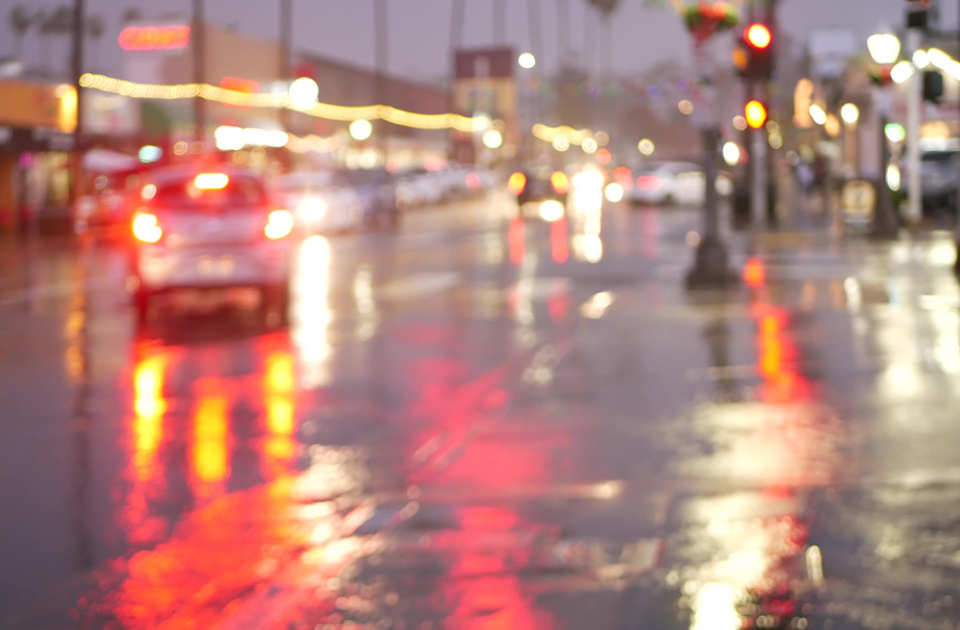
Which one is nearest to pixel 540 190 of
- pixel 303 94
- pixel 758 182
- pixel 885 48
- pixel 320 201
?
pixel 320 201

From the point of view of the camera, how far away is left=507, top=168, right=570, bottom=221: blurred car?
54312 millimetres

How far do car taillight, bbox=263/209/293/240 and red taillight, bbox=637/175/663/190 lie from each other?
39.0m

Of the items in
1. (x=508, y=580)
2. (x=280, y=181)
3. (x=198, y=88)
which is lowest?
(x=508, y=580)

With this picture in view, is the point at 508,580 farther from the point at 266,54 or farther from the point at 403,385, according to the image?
the point at 266,54

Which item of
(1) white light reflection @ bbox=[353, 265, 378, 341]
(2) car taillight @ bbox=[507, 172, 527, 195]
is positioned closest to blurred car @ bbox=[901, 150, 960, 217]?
(1) white light reflection @ bbox=[353, 265, 378, 341]

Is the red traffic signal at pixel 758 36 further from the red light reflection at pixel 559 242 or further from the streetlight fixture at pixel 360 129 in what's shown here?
the streetlight fixture at pixel 360 129

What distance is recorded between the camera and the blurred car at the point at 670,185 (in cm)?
5519

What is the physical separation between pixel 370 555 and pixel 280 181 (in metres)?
34.8

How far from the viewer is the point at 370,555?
668cm

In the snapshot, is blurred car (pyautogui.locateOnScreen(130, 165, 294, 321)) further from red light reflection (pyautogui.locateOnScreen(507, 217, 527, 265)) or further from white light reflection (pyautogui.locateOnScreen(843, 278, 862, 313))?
red light reflection (pyautogui.locateOnScreen(507, 217, 527, 265))

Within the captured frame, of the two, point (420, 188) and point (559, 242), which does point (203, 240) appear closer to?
point (559, 242)

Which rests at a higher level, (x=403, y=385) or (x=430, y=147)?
(x=430, y=147)

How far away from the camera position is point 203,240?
55.8ft

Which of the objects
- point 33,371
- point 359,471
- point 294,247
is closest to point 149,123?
point 294,247
